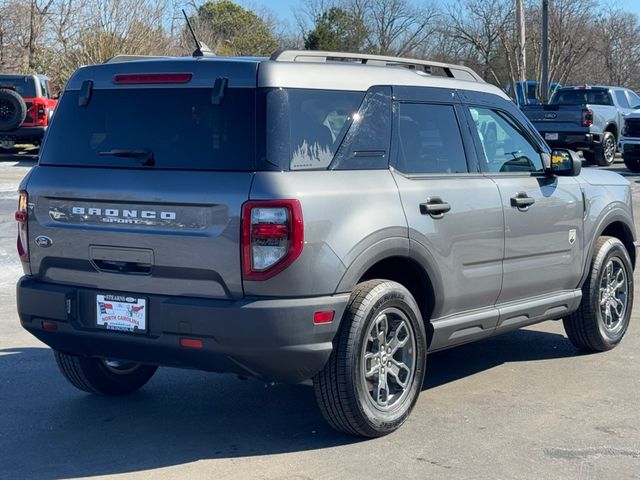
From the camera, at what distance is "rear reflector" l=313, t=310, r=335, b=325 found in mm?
4934

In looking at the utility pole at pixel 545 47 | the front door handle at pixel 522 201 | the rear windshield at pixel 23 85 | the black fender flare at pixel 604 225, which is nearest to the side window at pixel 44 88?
the rear windshield at pixel 23 85

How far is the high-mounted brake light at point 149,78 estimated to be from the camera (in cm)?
521

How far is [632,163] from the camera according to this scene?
23859 millimetres

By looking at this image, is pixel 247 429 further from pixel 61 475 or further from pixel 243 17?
pixel 243 17

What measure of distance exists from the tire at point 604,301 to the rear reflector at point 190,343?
324 cm

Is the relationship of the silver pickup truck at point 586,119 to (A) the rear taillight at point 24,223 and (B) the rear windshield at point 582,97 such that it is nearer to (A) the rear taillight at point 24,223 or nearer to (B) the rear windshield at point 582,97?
(B) the rear windshield at point 582,97

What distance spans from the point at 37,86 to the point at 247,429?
21.3 m

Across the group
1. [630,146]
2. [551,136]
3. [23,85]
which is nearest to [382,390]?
[630,146]

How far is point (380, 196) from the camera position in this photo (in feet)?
17.5

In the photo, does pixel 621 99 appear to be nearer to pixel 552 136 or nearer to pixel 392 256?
pixel 552 136

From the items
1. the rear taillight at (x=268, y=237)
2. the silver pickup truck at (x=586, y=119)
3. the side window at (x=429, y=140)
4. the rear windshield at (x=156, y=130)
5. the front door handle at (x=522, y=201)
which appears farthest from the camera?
the silver pickup truck at (x=586, y=119)

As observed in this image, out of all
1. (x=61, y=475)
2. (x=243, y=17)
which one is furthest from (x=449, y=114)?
(x=243, y=17)

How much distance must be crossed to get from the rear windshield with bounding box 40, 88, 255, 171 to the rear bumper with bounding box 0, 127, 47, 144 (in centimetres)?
1990

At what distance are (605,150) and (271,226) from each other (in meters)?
21.9
